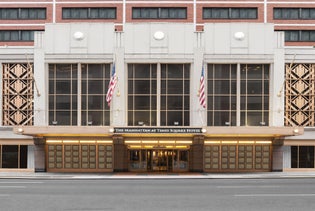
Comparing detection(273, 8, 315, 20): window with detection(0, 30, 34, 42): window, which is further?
detection(273, 8, 315, 20): window

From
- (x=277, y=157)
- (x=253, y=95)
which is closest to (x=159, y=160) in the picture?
(x=253, y=95)

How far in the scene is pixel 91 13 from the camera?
2569 inches

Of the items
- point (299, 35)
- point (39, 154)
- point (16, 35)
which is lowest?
point (39, 154)

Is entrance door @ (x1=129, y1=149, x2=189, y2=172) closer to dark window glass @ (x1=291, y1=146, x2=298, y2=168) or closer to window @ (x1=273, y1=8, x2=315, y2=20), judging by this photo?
dark window glass @ (x1=291, y1=146, x2=298, y2=168)

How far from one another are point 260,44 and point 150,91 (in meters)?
9.36

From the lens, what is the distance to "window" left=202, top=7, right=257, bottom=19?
6522 centimetres

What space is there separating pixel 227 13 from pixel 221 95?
24.3m

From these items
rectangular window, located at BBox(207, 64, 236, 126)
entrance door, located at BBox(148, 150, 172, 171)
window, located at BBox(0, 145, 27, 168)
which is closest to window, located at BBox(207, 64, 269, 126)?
rectangular window, located at BBox(207, 64, 236, 126)

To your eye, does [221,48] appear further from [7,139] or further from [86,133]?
[7,139]

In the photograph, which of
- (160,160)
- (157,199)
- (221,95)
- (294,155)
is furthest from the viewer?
(294,155)

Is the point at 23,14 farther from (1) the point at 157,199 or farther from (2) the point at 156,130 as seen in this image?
(1) the point at 157,199

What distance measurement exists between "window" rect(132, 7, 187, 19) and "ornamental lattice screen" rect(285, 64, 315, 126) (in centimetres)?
2316

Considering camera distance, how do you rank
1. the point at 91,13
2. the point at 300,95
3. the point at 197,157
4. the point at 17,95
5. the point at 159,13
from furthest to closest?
the point at 91,13 → the point at 159,13 → the point at 300,95 → the point at 17,95 → the point at 197,157

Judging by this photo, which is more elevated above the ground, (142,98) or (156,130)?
(142,98)
